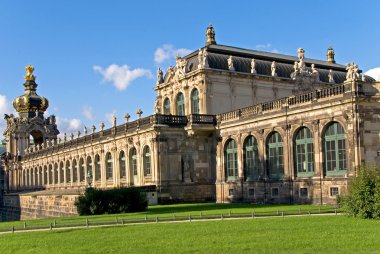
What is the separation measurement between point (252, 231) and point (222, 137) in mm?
29696

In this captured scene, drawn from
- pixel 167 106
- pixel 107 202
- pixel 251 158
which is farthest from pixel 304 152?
pixel 167 106

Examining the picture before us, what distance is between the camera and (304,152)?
142 ft

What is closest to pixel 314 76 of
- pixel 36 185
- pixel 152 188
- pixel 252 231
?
pixel 152 188

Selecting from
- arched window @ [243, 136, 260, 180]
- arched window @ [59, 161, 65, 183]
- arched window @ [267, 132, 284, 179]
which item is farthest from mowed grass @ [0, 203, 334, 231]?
arched window @ [59, 161, 65, 183]

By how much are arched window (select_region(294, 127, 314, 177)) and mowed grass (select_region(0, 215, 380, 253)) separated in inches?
570

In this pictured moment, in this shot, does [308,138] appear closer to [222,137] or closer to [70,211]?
[222,137]

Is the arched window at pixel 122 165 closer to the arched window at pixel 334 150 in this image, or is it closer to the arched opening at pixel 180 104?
the arched opening at pixel 180 104

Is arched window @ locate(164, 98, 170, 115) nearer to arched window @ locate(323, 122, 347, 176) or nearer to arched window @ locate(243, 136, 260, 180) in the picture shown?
arched window @ locate(243, 136, 260, 180)

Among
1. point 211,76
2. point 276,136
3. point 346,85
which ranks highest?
point 211,76

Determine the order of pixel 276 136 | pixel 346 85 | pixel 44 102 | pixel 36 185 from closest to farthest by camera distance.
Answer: pixel 346 85 → pixel 276 136 → pixel 36 185 → pixel 44 102

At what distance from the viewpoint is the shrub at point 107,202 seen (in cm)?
3988

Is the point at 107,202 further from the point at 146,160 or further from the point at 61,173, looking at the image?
the point at 61,173

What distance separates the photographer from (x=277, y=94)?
6244 cm

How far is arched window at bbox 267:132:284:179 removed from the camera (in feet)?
150
